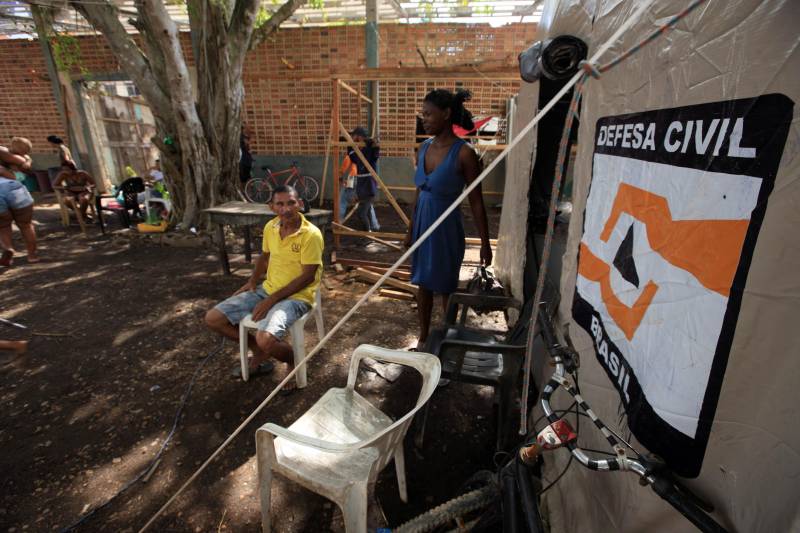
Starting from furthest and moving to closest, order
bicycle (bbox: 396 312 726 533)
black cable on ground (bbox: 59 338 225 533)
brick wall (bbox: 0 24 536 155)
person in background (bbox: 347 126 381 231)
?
brick wall (bbox: 0 24 536 155), person in background (bbox: 347 126 381 231), black cable on ground (bbox: 59 338 225 533), bicycle (bbox: 396 312 726 533)

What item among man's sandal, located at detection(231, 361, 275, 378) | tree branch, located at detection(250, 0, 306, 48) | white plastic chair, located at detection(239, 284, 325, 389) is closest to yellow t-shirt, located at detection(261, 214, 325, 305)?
white plastic chair, located at detection(239, 284, 325, 389)

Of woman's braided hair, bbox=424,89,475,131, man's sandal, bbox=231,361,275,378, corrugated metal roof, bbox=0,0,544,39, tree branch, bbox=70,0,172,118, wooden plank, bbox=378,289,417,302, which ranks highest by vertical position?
corrugated metal roof, bbox=0,0,544,39

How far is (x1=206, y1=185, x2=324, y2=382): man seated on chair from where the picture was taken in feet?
8.72

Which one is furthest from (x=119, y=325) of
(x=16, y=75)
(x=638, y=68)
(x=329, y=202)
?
(x=16, y=75)

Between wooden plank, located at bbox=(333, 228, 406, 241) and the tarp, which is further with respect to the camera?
wooden plank, located at bbox=(333, 228, 406, 241)

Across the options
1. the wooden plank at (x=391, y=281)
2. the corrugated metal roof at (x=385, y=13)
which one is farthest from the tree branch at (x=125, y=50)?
the wooden plank at (x=391, y=281)

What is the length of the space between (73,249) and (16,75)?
841 cm

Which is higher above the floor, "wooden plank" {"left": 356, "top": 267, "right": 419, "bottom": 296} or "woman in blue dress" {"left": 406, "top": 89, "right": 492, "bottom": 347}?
"woman in blue dress" {"left": 406, "top": 89, "right": 492, "bottom": 347}

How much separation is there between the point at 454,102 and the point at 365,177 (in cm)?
417

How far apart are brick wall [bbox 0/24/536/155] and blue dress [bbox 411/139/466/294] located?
690cm

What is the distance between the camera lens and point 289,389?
2818mm

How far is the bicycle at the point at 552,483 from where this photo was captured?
0.84 m

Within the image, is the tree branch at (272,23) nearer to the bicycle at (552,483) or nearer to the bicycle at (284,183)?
the bicycle at (284,183)

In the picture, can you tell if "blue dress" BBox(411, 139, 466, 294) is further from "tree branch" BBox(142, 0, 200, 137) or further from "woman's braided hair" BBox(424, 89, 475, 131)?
"tree branch" BBox(142, 0, 200, 137)
